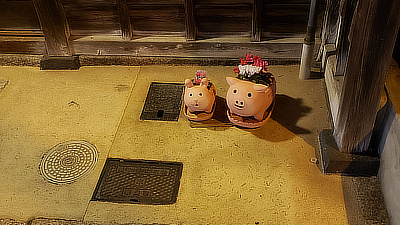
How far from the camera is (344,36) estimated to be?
3.57 meters

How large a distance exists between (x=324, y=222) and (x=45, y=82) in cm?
317

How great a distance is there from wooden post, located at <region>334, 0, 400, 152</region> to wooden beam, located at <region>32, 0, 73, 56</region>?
3.00 m

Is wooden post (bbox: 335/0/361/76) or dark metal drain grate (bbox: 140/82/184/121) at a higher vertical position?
wooden post (bbox: 335/0/361/76)

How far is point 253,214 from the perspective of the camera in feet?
9.37

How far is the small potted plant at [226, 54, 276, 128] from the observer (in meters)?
3.25

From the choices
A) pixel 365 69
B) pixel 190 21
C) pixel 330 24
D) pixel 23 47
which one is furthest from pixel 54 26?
pixel 365 69

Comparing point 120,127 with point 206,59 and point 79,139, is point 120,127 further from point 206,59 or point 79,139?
point 206,59

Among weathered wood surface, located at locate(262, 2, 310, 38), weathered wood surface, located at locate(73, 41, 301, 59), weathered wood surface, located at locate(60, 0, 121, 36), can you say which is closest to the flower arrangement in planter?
weathered wood surface, located at locate(73, 41, 301, 59)

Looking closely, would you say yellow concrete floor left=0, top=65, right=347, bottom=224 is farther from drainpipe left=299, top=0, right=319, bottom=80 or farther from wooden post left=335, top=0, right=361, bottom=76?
wooden post left=335, top=0, right=361, bottom=76

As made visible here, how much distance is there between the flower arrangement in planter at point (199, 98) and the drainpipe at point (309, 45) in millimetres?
1091

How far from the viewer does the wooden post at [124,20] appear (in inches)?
160

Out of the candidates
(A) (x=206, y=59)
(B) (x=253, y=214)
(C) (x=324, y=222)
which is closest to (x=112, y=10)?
(A) (x=206, y=59)

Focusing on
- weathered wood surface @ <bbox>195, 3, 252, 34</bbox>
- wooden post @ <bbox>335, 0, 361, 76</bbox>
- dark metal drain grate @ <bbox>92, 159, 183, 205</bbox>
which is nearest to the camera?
dark metal drain grate @ <bbox>92, 159, 183, 205</bbox>

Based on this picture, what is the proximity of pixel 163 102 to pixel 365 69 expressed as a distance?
6.42 ft
